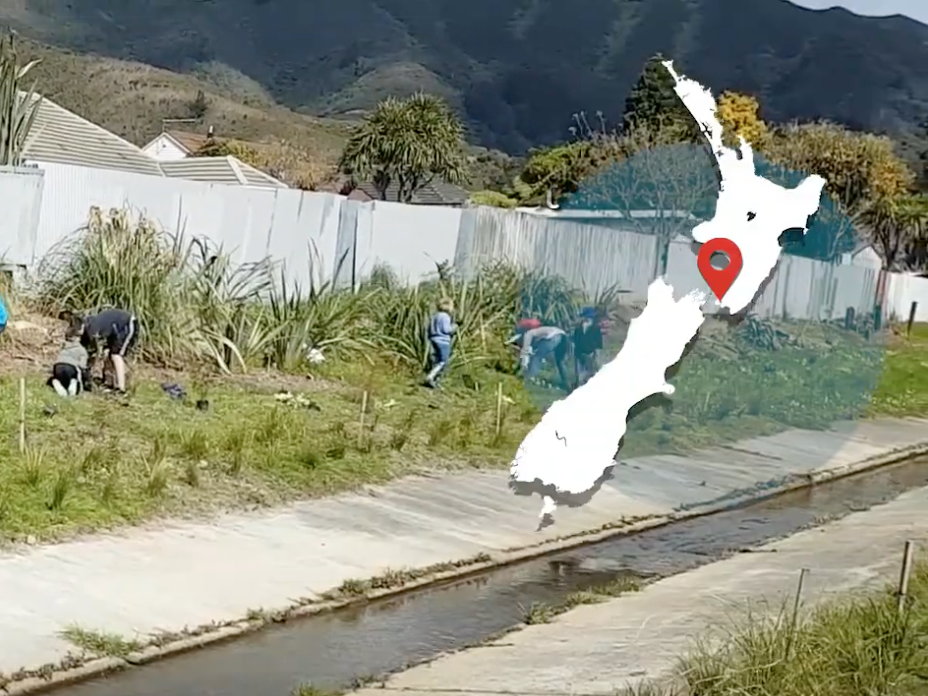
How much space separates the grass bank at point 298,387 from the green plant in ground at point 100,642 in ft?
5.71

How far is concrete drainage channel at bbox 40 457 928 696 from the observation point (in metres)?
6.74

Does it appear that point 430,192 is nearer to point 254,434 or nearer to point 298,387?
point 298,387

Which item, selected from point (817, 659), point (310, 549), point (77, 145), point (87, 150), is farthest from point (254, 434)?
point (77, 145)

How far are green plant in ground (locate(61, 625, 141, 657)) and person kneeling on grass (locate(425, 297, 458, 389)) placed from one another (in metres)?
8.94

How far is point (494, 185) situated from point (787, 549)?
5810cm

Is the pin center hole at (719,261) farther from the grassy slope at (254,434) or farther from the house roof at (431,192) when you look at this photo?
the house roof at (431,192)

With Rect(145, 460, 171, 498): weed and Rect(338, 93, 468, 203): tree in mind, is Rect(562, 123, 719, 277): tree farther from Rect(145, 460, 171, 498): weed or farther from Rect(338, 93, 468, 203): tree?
Rect(338, 93, 468, 203): tree

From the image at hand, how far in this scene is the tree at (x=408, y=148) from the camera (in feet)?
158

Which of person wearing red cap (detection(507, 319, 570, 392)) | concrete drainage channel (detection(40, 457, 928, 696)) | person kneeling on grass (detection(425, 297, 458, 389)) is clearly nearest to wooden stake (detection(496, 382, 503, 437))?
concrete drainage channel (detection(40, 457, 928, 696))

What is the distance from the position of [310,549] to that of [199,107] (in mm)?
91128

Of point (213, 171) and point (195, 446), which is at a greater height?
point (213, 171)

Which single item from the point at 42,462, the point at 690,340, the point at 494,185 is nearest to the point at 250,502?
the point at 42,462

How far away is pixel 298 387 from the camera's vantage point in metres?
15.1

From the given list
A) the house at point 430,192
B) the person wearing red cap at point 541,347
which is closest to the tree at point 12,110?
A: the person wearing red cap at point 541,347
